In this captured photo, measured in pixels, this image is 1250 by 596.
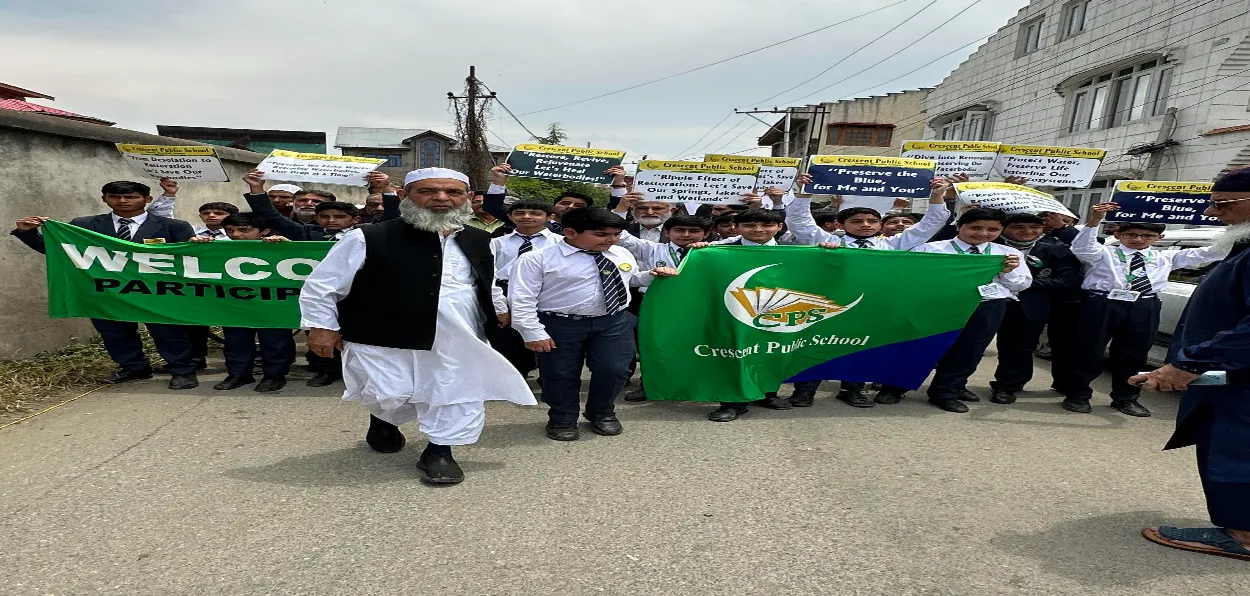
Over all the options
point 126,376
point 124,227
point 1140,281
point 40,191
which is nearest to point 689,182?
point 1140,281

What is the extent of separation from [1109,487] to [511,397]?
3.37 metres

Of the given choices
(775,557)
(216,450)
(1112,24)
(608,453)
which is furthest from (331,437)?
(1112,24)

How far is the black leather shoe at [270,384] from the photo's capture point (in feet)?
15.9

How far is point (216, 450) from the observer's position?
3596 millimetres

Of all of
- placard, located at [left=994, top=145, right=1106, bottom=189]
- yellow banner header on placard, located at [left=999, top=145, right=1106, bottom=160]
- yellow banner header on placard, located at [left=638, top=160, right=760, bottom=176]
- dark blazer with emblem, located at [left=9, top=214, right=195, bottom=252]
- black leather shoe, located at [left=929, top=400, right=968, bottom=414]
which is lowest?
black leather shoe, located at [left=929, top=400, right=968, bottom=414]

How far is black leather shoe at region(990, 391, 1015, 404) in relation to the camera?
5.13m

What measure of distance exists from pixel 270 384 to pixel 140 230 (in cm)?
166

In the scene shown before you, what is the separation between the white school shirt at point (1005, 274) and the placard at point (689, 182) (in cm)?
174

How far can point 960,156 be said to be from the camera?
222 inches

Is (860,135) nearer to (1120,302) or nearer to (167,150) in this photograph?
(1120,302)

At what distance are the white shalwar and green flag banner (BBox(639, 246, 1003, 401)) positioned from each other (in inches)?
→ 57.3

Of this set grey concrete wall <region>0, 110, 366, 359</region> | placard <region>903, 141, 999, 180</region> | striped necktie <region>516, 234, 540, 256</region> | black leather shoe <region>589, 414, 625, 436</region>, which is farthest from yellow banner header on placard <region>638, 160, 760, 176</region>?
grey concrete wall <region>0, 110, 366, 359</region>

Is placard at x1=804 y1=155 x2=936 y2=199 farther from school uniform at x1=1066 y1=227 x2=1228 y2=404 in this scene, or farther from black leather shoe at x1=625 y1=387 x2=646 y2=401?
black leather shoe at x1=625 y1=387 x2=646 y2=401

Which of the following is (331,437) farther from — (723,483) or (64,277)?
(64,277)
